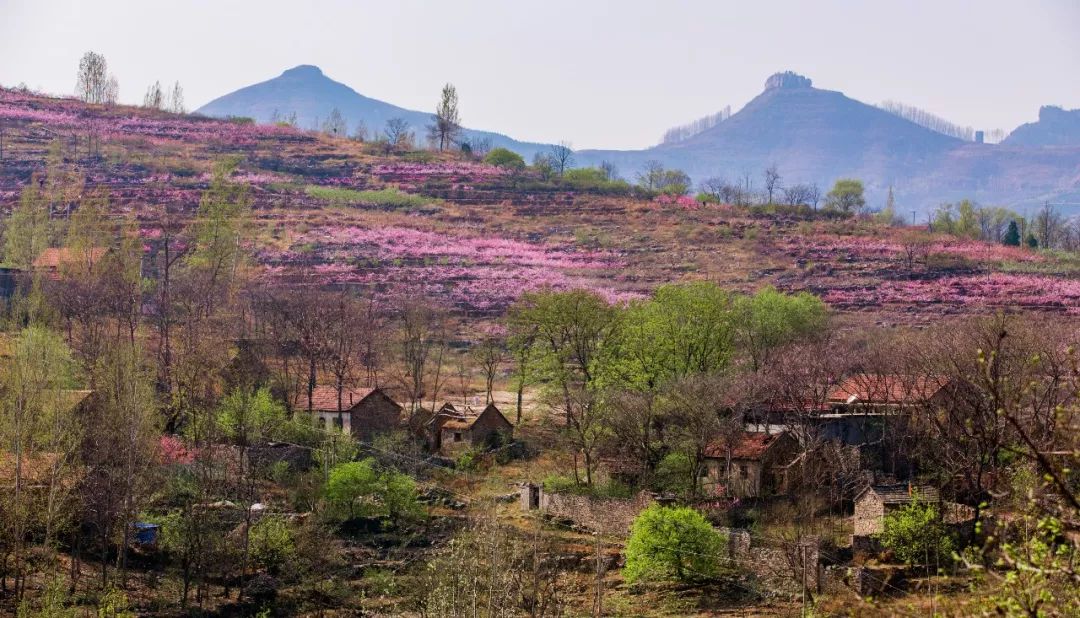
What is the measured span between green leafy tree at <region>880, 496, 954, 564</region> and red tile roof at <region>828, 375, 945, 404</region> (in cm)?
700

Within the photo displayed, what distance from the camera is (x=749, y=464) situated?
4303 cm

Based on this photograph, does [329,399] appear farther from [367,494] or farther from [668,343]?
[668,343]

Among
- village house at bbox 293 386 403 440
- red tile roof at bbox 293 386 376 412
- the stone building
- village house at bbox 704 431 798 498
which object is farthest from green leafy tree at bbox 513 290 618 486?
the stone building

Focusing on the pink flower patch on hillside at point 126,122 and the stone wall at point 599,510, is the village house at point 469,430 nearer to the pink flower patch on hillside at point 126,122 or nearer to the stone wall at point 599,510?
the stone wall at point 599,510

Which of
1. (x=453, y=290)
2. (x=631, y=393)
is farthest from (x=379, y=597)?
(x=453, y=290)

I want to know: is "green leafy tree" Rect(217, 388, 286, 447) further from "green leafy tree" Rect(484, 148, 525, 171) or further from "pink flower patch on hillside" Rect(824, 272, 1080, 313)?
"green leafy tree" Rect(484, 148, 525, 171)

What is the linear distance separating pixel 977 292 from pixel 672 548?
188 feet

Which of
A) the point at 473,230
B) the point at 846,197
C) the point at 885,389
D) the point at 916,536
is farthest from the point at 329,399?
the point at 846,197

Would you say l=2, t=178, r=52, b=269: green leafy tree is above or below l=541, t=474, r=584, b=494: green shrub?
above

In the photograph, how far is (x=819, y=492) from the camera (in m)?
41.7

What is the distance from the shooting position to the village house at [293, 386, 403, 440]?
4962cm

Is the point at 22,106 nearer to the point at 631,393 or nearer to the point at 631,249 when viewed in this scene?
the point at 631,249

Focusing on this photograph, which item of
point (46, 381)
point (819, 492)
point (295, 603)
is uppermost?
point (46, 381)

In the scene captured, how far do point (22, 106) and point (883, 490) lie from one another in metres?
120
